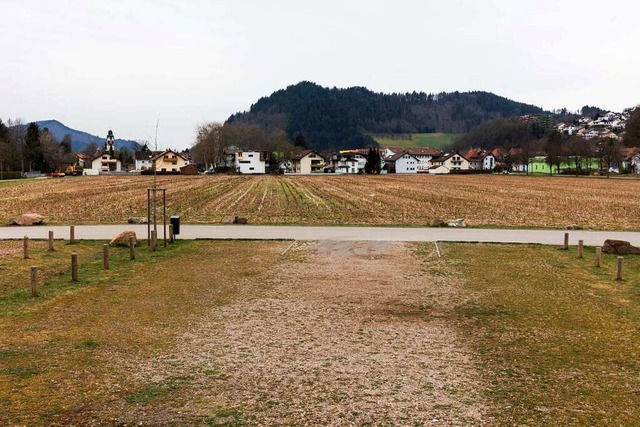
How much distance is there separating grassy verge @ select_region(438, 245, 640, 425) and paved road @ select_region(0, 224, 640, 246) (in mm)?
5317

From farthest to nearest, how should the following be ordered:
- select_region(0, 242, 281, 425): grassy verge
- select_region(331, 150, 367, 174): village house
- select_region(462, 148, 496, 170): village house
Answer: select_region(462, 148, 496, 170): village house < select_region(331, 150, 367, 174): village house < select_region(0, 242, 281, 425): grassy verge

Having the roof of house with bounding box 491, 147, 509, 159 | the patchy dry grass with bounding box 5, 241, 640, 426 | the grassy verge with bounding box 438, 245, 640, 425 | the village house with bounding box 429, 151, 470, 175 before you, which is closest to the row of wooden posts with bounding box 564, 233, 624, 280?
the grassy verge with bounding box 438, 245, 640, 425

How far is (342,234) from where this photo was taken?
86.6 ft

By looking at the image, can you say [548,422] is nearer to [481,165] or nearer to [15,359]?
[15,359]

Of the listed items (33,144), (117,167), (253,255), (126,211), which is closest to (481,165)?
(117,167)

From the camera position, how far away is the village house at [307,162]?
15750cm

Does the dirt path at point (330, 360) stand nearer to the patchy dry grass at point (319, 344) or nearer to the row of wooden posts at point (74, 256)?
the patchy dry grass at point (319, 344)

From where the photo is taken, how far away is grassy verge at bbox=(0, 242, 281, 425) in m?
7.92

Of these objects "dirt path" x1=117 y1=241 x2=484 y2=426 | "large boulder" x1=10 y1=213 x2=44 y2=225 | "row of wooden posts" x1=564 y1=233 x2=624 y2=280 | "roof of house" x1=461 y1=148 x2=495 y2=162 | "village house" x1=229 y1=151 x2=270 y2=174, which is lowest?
"dirt path" x1=117 y1=241 x2=484 y2=426

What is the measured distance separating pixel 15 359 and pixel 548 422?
881 cm

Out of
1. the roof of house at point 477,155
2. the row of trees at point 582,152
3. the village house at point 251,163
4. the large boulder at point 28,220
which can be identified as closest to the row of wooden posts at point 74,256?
the large boulder at point 28,220

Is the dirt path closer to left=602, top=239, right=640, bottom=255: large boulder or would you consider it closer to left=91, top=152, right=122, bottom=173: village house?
left=602, top=239, right=640, bottom=255: large boulder

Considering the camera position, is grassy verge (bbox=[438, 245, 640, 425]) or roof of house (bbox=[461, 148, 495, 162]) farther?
roof of house (bbox=[461, 148, 495, 162])

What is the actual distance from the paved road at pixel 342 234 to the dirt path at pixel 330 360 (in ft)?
30.6
